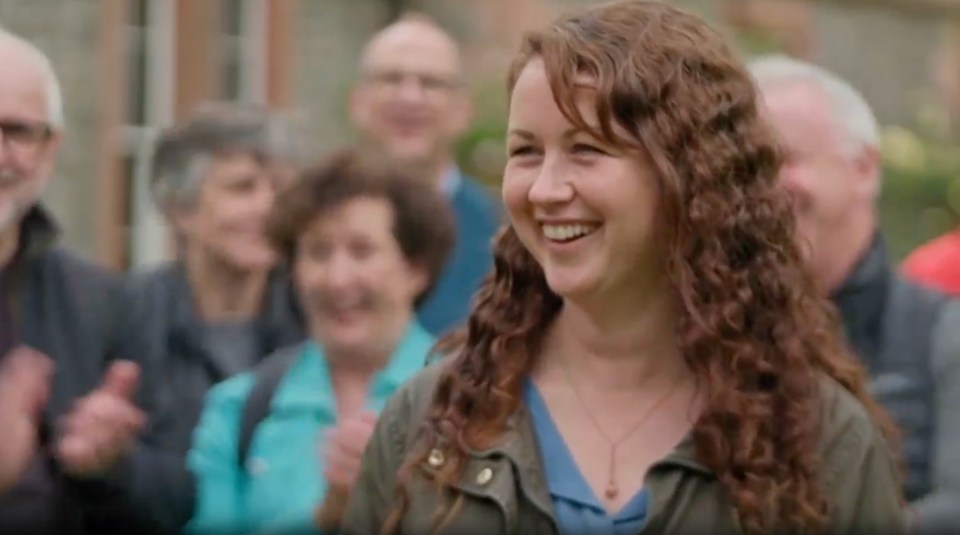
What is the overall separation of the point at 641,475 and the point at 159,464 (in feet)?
5.20

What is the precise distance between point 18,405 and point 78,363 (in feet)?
1.18

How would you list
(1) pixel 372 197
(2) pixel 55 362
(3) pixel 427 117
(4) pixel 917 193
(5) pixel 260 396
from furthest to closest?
(4) pixel 917 193 < (3) pixel 427 117 < (1) pixel 372 197 < (5) pixel 260 396 < (2) pixel 55 362

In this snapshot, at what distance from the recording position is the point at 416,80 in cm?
666

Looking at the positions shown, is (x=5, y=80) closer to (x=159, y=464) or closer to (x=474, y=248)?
(x=159, y=464)

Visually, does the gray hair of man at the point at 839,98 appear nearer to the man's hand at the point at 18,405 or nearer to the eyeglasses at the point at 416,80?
the man's hand at the point at 18,405

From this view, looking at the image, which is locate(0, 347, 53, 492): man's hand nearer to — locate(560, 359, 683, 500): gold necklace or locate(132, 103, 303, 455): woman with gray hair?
locate(132, 103, 303, 455): woman with gray hair

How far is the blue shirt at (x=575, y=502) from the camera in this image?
10.8ft

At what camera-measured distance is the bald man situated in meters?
6.17

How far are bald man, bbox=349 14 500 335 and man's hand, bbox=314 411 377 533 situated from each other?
5.78ft

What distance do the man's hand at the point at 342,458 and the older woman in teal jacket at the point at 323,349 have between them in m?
0.06

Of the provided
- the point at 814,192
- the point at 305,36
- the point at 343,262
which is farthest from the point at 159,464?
the point at 305,36

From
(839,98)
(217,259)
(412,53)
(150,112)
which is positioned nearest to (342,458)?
(839,98)

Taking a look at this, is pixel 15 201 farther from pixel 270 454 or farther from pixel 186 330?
pixel 186 330

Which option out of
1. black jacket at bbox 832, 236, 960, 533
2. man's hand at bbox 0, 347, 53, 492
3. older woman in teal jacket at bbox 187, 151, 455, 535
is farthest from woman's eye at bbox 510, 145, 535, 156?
man's hand at bbox 0, 347, 53, 492
